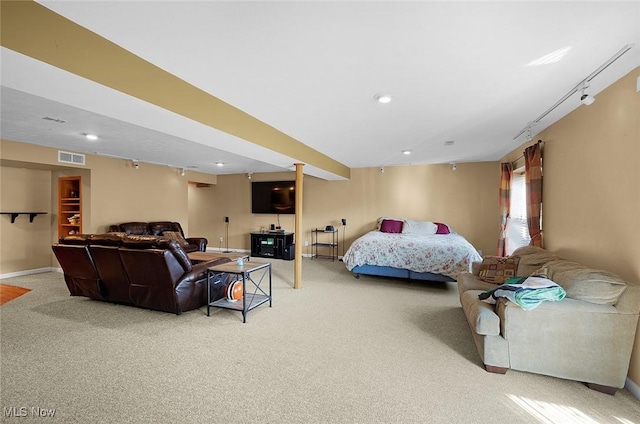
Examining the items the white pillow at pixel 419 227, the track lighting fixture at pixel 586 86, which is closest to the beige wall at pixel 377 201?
the white pillow at pixel 419 227

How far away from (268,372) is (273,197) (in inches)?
236

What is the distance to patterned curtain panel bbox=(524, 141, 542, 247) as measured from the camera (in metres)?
3.51

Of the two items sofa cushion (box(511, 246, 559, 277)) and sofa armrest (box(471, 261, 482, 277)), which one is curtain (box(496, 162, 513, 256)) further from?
sofa cushion (box(511, 246, 559, 277))

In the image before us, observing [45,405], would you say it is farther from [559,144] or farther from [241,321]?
[559,144]

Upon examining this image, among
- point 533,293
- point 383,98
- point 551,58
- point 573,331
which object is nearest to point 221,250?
point 383,98

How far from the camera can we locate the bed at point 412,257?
444cm

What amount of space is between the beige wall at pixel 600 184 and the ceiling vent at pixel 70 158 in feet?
25.0

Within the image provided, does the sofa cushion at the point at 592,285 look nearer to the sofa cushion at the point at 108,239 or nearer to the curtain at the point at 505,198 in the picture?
the curtain at the point at 505,198

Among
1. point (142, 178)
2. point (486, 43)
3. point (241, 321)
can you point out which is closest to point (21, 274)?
point (142, 178)

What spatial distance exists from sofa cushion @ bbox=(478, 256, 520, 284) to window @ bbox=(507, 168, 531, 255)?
1408mm

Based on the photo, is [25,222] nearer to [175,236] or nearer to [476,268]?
[175,236]

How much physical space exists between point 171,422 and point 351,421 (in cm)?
111

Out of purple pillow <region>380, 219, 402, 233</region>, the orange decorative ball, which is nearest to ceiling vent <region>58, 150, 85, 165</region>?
the orange decorative ball

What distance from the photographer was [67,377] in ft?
7.17
